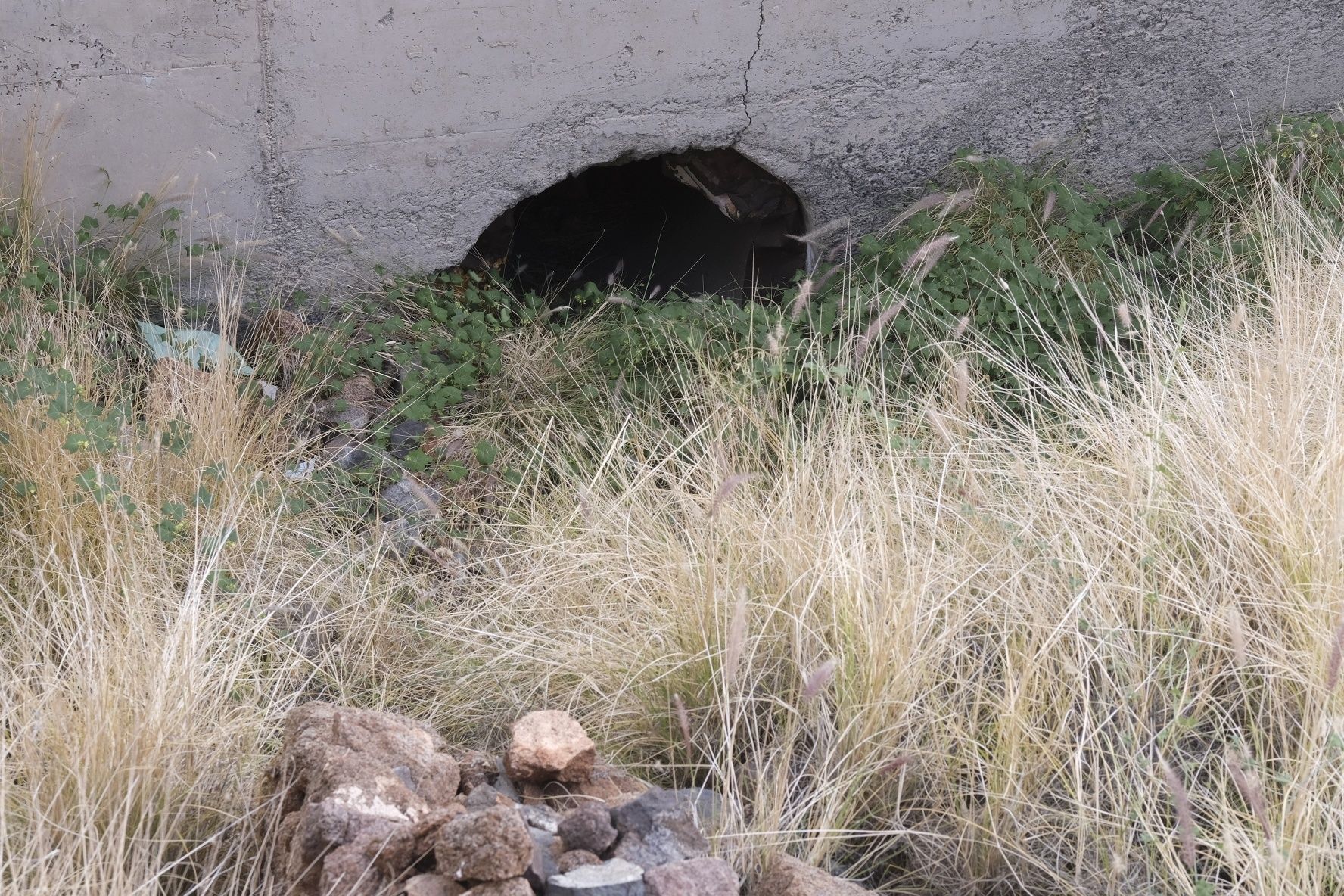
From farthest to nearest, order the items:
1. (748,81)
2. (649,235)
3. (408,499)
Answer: (649,235)
(748,81)
(408,499)

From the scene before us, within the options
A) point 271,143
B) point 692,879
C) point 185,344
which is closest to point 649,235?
point 271,143

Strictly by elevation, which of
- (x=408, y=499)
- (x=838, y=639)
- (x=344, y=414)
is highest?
(x=838, y=639)

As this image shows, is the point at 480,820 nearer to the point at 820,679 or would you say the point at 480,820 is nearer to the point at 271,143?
the point at 820,679

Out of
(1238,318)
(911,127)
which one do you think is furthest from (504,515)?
(911,127)

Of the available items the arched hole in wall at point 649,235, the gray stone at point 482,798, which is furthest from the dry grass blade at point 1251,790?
the arched hole in wall at point 649,235

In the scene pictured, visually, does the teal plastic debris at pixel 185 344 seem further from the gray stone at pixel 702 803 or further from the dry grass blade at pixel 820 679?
the dry grass blade at pixel 820 679

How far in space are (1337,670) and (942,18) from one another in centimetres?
312

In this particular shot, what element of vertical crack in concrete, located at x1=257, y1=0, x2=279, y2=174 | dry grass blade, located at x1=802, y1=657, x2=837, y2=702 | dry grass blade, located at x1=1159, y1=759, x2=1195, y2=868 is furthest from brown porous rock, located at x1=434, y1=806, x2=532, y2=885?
vertical crack in concrete, located at x1=257, y1=0, x2=279, y2=174

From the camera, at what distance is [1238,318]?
2781 millimetres

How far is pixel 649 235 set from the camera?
6492 mm

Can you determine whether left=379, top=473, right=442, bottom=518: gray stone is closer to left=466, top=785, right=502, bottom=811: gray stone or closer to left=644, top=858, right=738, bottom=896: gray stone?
left=466, top=785, right=502, bottom=811: gray stone

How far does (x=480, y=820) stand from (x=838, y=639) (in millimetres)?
841

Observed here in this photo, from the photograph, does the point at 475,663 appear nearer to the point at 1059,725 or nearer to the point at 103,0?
the point at 1059,725

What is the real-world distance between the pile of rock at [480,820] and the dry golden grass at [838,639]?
0.54 feet
